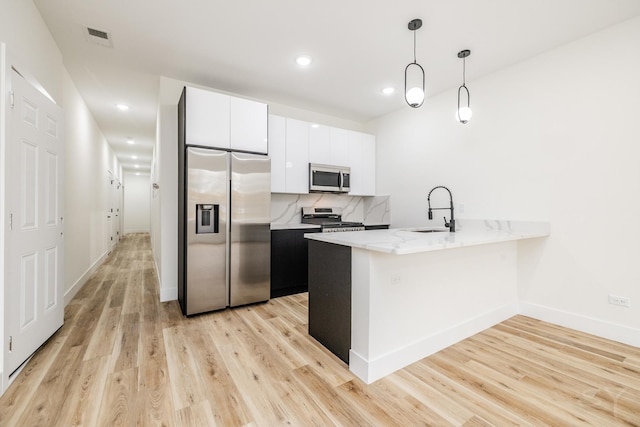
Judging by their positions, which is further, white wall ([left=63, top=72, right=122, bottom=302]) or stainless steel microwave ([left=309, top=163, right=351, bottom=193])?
stainless steel microwave ([left=309, top=163, right=351, bottom=193])

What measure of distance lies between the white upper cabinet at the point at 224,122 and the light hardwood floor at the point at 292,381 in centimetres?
Answer: 197

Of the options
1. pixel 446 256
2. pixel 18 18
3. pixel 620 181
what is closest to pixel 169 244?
pixel 18 18

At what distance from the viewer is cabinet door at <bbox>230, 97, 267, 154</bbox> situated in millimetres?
3316

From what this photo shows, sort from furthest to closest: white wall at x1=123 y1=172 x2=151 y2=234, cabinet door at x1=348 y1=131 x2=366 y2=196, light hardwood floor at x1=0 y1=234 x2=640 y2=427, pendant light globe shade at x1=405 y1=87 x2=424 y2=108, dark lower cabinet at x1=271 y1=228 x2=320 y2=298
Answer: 1. white wall at x1=123 y1=172 x2=151 y2=234
2. cabinet door at x1=348 y1=131 x2=366 y2=196
3. dark lower cabinet at x1=271 y1=228 x2=320 y2=298
4. pendant light globe shade at x1=405 y1=87 x2=424 y2=108
5. light hardwood floor at x1=0 y1=234 x2=640 y2=427

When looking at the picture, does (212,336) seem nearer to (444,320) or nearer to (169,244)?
(169,244)

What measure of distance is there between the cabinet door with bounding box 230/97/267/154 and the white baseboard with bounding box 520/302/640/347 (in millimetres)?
3485

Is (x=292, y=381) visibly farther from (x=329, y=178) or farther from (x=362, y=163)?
(x=362, y=163)

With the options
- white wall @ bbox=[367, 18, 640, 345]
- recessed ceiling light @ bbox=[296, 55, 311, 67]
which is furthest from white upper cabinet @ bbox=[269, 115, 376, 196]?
white wall @ bbox=[367, 18, 640, 345]

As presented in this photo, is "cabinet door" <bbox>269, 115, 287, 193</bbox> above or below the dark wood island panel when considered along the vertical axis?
above

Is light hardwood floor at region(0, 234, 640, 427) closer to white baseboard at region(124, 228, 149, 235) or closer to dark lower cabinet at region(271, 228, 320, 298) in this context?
dark lower cabinet at region(271, 228, 320, 298)

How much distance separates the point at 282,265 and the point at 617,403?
10.1 ft

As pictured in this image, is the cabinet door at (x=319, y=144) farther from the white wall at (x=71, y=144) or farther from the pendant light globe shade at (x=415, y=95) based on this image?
the white wall at (x=71, y=144)

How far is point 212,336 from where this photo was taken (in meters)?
2.55

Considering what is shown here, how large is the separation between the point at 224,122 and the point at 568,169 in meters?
3.57
